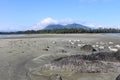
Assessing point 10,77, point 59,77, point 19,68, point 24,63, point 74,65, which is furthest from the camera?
point 24,63

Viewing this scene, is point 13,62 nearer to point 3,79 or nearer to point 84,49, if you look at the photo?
point 3,79

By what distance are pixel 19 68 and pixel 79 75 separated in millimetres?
3528

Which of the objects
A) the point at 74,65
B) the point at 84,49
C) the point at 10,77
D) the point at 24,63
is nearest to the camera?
the point at 10,77

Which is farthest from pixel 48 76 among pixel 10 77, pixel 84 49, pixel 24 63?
pixel 84 49

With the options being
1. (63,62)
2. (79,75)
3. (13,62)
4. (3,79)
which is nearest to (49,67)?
(63,62)

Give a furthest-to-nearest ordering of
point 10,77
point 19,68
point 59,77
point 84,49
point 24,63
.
A: point 84,49, point 24,63, point 19,68, point 10,77, point 59,77

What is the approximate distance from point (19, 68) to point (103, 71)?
14.6ft

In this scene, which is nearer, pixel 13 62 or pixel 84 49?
pixel 13 62

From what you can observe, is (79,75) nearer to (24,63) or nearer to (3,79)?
(3,79)

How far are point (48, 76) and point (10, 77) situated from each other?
5.57 ft

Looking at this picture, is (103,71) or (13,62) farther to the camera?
(13,62)

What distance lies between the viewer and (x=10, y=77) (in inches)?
470

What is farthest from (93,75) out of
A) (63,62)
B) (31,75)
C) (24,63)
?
(24,63)

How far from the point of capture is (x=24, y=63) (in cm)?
1570
